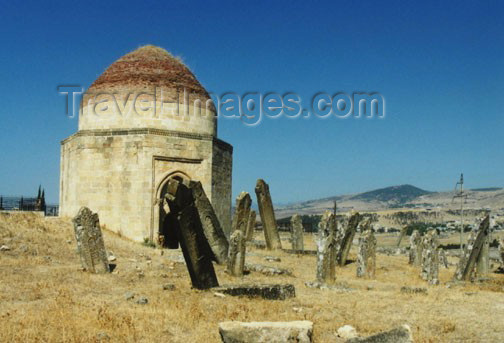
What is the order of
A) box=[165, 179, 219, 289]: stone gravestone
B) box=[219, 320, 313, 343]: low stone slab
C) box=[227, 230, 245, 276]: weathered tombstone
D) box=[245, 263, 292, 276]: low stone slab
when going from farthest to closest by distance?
box=[245, 263, 292, 276]: low stone slab < box=[227, 230, 245, 276]: weathered tombstone < box=[165, 179, 219, 289]: stone gravestone < box=[219, 320, 313, 343]: low stone slab

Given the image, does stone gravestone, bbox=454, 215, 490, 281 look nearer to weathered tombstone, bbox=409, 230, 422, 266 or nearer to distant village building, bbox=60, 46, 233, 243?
weathered tombstone, bbox=409, 230, 422, 266

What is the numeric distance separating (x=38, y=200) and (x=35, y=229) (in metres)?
11.9

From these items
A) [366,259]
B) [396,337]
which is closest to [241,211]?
[366,259]

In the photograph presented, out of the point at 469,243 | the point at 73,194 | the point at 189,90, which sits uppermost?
the point at 189,90

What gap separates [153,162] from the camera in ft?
64.4

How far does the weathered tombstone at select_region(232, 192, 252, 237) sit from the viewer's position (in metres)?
18.3

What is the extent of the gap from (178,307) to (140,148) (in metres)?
12.5

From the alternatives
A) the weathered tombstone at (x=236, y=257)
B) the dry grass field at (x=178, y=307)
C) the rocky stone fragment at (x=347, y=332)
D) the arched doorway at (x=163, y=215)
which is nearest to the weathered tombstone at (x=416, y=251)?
the dry grass field at (x=178, y=307)

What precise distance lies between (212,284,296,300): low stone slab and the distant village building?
10987 mm

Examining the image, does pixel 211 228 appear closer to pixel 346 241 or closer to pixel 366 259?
pixel 366 259

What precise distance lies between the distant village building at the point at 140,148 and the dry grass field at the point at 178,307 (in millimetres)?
5456

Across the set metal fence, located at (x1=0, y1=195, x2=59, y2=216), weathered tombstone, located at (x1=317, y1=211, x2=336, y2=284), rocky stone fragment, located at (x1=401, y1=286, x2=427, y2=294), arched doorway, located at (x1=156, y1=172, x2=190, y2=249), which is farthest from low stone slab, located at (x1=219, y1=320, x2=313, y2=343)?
metal fence, located at (x1=0, y1=195, x2=59, y2=216)

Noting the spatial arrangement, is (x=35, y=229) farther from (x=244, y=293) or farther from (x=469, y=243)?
(x=469, y=243)

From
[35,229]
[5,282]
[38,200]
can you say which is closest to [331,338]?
[5,282]
